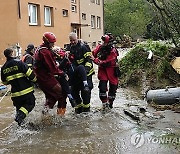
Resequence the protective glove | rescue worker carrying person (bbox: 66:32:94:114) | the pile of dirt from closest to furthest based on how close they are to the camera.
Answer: rescue worker carrying person (bbox: 66:32:94:114)
the protective glove
the pile of dirt

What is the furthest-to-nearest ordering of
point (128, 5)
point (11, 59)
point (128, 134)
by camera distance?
point (128, 5)
point (11, 59)
point (128, 134)

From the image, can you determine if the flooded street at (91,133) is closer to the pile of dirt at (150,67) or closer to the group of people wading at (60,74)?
the group of people wading at (60,74)

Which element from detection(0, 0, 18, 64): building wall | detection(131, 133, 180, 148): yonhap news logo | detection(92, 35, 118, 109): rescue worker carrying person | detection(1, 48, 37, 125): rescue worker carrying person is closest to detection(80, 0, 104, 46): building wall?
detection(0, 0, 18, 64): building wall

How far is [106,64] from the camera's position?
884 centimetres

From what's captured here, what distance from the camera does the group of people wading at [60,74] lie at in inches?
291

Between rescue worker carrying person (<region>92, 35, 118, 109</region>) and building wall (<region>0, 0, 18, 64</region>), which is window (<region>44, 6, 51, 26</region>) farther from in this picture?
rescue worker carrying person (<region>92, 35, 118, 109</region>)

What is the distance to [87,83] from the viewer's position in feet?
28.1

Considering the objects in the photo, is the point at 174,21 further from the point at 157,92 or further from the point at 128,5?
the point at 128,5

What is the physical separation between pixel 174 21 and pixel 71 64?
2.45 metres

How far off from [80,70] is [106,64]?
2.41 ft

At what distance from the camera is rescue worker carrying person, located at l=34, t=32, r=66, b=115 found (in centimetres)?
764

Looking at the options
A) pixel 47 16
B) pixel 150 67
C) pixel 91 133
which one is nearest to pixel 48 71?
pixel 91 133

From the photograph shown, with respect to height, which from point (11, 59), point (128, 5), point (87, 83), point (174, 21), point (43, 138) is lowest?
point (43, 138)

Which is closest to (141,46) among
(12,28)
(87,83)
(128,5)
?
(87,83)
